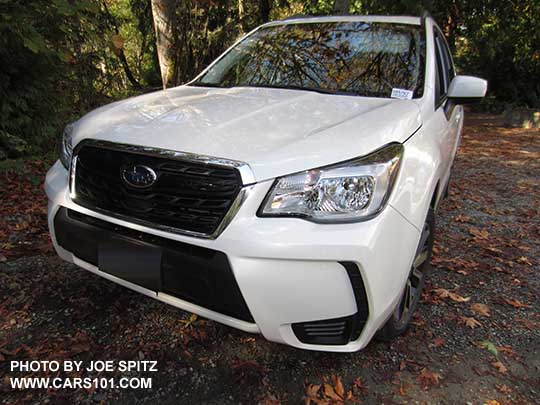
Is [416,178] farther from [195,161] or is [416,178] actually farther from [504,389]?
[504,389]

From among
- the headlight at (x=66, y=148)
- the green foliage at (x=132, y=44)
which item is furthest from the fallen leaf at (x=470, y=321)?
the green foliage at (x=132, y=44)

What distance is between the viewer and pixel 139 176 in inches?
71.4

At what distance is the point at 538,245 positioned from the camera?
367 cm

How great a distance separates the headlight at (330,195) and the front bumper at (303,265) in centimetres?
4

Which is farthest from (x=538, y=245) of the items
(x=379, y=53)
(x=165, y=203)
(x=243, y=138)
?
(x=165, y=203)

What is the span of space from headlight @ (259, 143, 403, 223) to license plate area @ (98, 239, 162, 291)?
543 millimetres

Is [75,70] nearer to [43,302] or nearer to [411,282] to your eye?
[43,302]

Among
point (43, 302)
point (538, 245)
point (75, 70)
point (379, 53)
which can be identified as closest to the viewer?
point (43, 302)

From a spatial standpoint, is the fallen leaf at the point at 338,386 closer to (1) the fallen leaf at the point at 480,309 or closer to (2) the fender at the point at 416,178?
(2) the fender at the point at 416,178

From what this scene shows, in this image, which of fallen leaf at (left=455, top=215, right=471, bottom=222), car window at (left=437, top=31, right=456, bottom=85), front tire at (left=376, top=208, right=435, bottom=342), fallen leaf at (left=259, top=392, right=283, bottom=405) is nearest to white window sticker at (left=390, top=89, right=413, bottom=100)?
A: front tire at (left=376, top=208, right=435, bottom=342)

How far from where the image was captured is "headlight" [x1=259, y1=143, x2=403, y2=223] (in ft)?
5.41

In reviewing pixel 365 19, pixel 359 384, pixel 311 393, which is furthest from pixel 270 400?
pixel 365 19

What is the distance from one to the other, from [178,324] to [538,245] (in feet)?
10.4

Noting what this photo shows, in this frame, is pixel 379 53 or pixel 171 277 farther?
pixel 379 53
